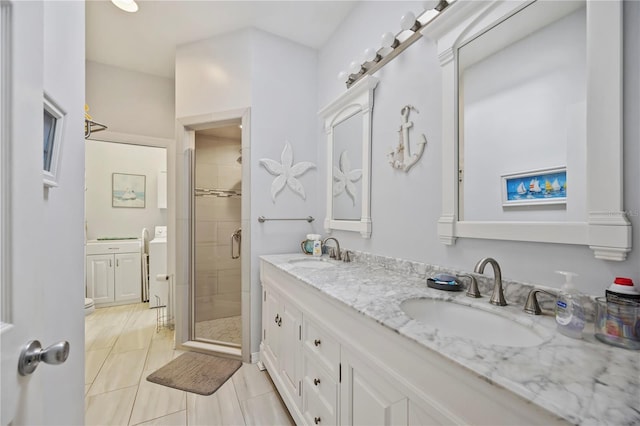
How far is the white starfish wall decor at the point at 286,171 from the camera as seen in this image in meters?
2.49

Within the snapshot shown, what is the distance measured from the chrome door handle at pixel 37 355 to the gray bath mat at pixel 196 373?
1.65 metres

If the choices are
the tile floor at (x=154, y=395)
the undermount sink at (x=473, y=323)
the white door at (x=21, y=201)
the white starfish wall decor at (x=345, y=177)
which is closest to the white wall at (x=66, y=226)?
the white door at (x=21, y=201)

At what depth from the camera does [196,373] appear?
2180mm

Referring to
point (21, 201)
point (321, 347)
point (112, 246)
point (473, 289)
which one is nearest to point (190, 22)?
point (21, 201)

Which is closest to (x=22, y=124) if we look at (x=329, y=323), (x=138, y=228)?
(x=329, y=323)

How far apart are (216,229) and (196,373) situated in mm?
1266

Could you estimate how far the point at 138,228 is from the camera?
174 inches

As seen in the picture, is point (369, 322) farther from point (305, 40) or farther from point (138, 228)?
point (138, 228)

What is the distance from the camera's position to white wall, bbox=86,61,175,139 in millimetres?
2938

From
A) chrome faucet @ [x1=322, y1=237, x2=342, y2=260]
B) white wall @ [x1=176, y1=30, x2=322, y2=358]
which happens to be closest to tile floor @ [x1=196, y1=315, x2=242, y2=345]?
white wall @ [x1=176, y1=30, x2=322, y2=358]

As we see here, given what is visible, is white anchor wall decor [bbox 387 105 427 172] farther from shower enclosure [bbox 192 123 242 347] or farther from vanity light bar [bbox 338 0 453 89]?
Result: shower enclosure [bbox 192 123 242 347]

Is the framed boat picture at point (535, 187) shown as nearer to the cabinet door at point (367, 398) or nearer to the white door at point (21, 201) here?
the cabinet door at point (367, 398)

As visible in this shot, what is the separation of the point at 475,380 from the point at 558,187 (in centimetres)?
76

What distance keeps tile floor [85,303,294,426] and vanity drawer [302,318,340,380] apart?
621mm
